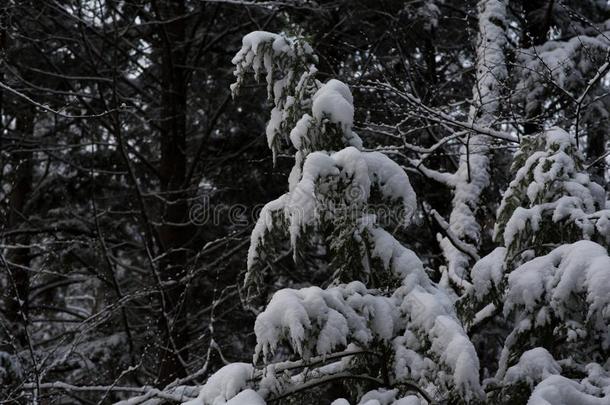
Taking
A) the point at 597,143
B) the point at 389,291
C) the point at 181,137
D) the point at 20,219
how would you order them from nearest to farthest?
the point at 389,291, the point at 597,143, the point at 181,137, the point at 20,219

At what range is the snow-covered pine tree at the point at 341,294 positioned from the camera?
2234 millimetres

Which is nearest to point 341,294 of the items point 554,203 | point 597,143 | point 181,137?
point 554,203

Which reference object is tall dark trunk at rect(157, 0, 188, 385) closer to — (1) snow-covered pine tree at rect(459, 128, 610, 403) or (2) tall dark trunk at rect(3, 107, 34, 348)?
(2) tall dark trunk at rect(3, 107, 34, 348)

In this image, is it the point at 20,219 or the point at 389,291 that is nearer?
the point at 389,291

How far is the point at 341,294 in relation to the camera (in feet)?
8.17

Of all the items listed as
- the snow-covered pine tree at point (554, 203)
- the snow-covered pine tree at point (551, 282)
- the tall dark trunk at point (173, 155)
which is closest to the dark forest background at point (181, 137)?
the tall dark trunk at point (173, 155)

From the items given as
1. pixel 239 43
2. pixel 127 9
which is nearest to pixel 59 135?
pixel 127 9

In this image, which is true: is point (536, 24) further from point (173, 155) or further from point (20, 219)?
point (20, 219)

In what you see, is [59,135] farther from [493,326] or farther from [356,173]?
[356,173]

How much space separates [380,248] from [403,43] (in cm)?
514

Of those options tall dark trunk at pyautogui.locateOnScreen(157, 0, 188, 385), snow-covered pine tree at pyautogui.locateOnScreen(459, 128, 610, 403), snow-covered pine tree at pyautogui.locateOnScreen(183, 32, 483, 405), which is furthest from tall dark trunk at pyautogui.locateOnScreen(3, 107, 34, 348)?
snow-covered pine tree at pyautogui.locateOnScreen(459, 128, 610, 403)

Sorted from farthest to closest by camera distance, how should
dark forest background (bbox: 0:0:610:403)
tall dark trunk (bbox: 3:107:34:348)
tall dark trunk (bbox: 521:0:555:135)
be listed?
tall dark trunk (bbox: 3:107:34:348) → dark forest background (bbox: 0:0:610:403) → tall dark trunk (bbox: 521:0:555:135)

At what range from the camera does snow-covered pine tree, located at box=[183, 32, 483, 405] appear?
2.23 m

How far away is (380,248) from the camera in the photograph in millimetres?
2660
